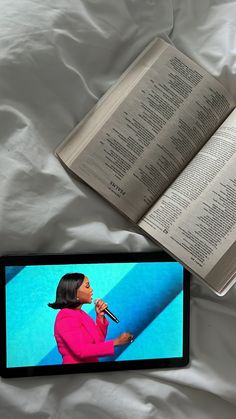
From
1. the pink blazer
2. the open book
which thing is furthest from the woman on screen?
the open book

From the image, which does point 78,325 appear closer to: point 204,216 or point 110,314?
point 110,314

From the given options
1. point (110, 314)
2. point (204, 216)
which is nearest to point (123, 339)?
point (110, 314)

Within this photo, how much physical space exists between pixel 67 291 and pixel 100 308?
0.05 m

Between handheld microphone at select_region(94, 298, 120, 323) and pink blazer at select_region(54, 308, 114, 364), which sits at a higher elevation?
handheld microphone at select_region(94, 298, 120, 323)

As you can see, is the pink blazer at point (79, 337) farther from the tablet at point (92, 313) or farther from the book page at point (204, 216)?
the book page at point (204, 216)

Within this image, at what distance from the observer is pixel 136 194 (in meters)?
0.80

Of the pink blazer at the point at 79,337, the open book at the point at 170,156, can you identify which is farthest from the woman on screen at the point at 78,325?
the open book at the point at 170,156

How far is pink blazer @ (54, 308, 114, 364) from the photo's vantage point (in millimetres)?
776

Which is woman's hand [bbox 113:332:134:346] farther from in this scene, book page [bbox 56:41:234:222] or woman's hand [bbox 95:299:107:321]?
book page [bbox 56:41:234:222]

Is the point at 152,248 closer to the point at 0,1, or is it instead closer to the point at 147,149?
the point at 147,149

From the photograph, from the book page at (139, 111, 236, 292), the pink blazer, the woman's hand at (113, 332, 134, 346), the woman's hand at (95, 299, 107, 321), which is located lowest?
the pink blazer

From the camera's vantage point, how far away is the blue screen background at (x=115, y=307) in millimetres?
772

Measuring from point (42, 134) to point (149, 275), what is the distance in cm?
23

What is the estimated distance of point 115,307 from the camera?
0.79m
